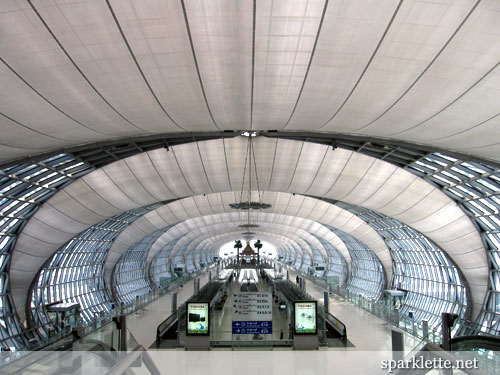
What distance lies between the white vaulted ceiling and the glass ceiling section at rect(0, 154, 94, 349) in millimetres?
6812

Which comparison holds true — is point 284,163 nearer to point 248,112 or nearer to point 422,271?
point 248,112

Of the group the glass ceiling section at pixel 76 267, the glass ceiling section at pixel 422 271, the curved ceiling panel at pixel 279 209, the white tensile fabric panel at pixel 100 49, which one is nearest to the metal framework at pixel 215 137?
the glass ceiling section at pixel 422 271

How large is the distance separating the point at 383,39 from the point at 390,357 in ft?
33.7

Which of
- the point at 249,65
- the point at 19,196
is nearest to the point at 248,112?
the point at 249,65

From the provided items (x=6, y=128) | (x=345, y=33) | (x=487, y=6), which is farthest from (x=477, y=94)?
(x=6, y=128)

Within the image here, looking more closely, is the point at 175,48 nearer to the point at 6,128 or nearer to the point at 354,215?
the point at 6,128

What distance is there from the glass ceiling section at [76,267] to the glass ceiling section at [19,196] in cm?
494

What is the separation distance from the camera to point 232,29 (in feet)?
35.2

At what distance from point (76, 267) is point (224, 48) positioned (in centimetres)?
4180

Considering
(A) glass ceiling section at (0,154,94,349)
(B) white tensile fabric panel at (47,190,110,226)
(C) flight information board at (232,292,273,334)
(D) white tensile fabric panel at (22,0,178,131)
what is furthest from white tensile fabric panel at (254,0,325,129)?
(B) white tensile fabric panel at (47,190,110,226)

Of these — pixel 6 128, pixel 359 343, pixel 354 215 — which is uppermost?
pixel 6 128

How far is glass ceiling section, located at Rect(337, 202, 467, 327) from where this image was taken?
3755cm

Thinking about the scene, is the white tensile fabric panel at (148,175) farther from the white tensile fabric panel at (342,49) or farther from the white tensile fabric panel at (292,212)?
the white tensile fabric panel at (342,49)

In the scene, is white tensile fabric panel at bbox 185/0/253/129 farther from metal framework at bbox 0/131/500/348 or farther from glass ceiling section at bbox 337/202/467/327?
glass ceiling section at bbox 337/202/467/327
